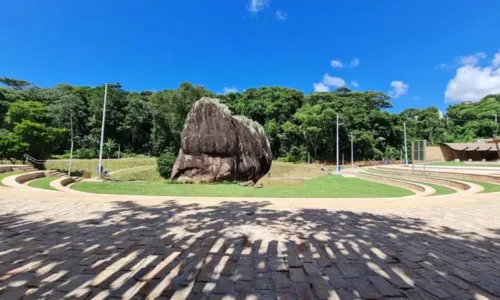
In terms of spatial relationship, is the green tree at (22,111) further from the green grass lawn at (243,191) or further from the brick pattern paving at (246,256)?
the brick pattern paving at (246,256)

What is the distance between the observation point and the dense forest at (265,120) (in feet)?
136

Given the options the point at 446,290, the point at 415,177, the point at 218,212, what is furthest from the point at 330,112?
the point at 446,290

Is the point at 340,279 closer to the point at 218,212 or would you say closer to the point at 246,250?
the point at 246,250

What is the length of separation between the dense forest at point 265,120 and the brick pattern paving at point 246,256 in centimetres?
3655

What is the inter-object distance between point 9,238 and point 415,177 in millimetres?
18955

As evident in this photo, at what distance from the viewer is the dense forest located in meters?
41.5

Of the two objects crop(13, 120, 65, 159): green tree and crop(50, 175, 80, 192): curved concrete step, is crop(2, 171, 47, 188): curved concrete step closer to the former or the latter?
crop(50, 175, 80, 192): curved concrete step

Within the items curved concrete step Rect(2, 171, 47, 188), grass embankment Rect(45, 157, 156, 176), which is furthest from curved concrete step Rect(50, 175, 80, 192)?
grass embankment Rect(45, 157, 156, 176)

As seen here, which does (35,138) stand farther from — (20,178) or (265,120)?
(265,120)

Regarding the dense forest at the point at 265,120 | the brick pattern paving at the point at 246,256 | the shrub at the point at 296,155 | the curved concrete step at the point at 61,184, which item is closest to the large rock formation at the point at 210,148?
the curved concrete step at the point at 61,184

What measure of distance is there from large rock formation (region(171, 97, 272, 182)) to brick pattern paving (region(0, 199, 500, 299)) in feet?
35.4

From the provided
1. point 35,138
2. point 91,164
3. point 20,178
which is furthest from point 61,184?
point 91,164

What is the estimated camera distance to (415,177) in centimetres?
1661

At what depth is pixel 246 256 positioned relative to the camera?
3.36 metres
